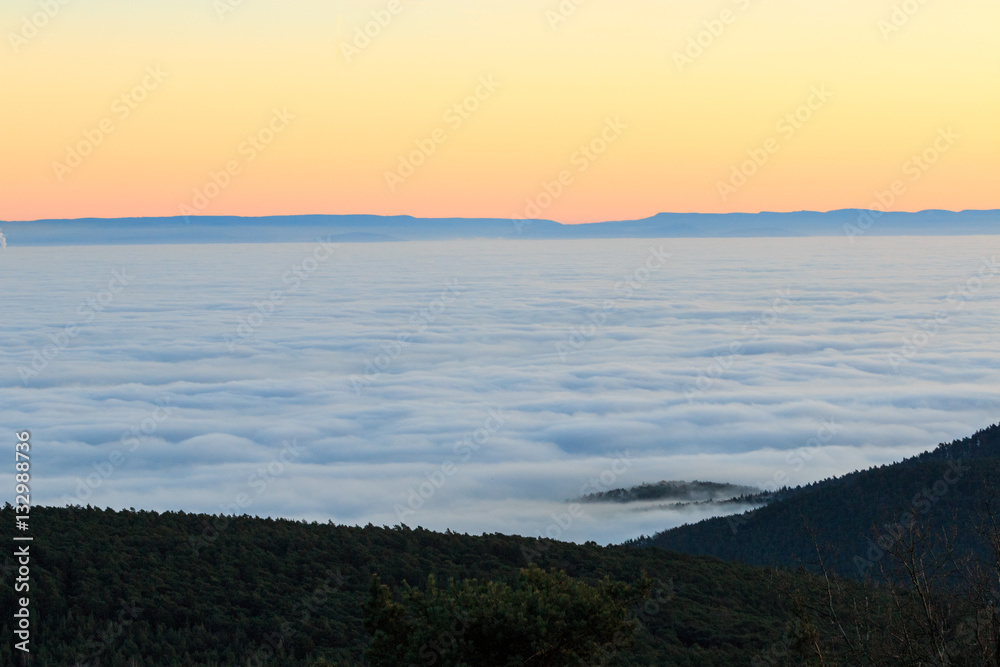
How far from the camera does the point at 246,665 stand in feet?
54.5

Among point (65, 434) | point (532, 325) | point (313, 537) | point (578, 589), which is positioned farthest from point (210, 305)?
point (578, 589)

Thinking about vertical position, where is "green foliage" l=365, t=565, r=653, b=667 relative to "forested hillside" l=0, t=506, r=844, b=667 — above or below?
below

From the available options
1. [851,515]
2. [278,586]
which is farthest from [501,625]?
[851,515]

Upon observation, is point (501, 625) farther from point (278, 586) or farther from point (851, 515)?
point (851, 515)

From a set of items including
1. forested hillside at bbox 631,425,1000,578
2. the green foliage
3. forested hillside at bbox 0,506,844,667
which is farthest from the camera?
forested hillside at bbox 631,425,1000,578

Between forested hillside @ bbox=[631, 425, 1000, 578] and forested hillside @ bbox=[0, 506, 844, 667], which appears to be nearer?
forested hillside @ bbox=[0, 506, 844, 667]

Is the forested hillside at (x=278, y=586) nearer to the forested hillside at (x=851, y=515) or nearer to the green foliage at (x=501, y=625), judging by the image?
the green foliage at (x=501, y=625)

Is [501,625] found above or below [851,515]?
below

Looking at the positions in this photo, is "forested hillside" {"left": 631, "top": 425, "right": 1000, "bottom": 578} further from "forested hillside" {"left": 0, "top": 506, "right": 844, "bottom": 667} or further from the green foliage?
the green foliage

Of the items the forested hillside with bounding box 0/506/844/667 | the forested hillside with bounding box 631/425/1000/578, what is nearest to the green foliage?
the forested hillside with bounding box 0/506/844/667

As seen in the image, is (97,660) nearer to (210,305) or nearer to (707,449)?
(707,449)

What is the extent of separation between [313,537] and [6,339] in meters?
134

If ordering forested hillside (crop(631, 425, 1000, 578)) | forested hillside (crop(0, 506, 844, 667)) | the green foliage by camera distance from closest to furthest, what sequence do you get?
the green foliage
forested hillside (crop(0, 506, 844, 667))
forested hillside (crop(631, 425, 1000, 578))

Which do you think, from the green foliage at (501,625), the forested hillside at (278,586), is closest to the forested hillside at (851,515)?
the forested hillside at (278,586)
